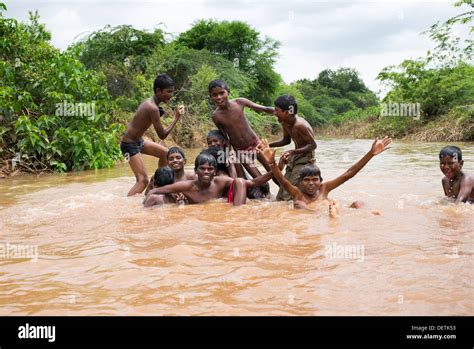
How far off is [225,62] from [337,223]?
1834 centimetres

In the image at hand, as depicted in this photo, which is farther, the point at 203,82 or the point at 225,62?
the point at 225,62

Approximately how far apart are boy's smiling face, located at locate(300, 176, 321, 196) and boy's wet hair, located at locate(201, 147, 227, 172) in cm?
123

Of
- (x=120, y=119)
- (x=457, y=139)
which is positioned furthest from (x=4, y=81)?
(x=457, y=139)

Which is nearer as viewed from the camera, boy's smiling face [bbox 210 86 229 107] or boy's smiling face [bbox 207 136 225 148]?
boy's smiling face [bbox 210 86 229 107]

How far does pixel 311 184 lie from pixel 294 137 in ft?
2.68

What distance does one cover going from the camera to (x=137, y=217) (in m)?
4.92

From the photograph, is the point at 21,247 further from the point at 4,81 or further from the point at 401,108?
the point at 401,108

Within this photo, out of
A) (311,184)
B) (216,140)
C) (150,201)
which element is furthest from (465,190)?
(150,201)

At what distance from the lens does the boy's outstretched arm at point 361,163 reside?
5059 mm

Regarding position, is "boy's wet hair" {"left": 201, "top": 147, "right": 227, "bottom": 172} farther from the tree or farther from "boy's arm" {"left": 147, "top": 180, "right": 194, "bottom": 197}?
the tree

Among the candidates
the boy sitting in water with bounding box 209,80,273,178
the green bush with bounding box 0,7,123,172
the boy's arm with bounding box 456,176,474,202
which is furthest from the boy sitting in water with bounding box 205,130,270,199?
the green bush with bounding box 0,7,123,172

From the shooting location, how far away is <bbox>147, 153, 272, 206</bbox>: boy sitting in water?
5.50 m
